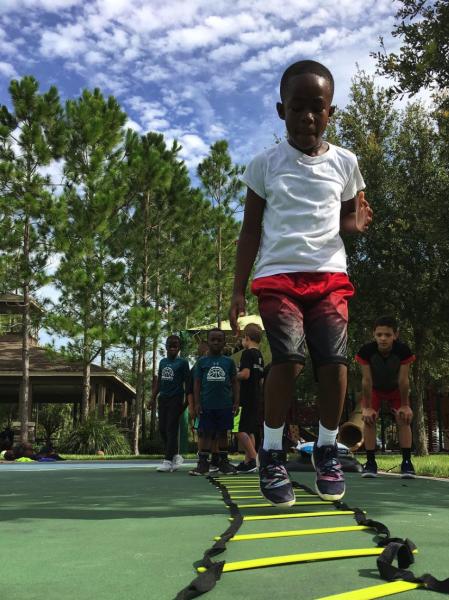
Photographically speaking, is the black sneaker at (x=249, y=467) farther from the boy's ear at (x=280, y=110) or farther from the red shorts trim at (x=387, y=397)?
the boy's ear at (x=280, y=110)

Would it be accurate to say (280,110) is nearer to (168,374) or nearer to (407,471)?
(407,471)

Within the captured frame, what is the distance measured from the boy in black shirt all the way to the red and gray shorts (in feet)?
11.5

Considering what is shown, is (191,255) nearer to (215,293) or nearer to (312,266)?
(215,293)

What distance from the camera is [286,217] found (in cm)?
281

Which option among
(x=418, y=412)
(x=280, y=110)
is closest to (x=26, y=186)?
(x=418, y=412)

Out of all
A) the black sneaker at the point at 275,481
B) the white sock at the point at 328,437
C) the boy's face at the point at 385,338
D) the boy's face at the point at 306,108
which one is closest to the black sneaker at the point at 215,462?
the boy's face at the point at 385,338

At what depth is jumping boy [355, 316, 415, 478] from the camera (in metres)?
5.28

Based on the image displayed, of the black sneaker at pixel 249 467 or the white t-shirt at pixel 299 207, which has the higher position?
the white t-shirt at pixel 299 207

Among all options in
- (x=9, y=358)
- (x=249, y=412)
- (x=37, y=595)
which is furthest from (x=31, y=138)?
(x=37, y=595)

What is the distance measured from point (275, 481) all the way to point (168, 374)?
4.08 metres

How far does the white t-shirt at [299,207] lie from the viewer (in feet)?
9.06

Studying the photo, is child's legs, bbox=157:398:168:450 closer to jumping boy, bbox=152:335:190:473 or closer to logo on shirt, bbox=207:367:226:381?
jumping boy, bbox=152:335:190:473

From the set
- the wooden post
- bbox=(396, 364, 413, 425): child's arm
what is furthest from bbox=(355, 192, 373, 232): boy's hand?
the wooden post

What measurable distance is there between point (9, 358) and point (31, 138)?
8283mm
